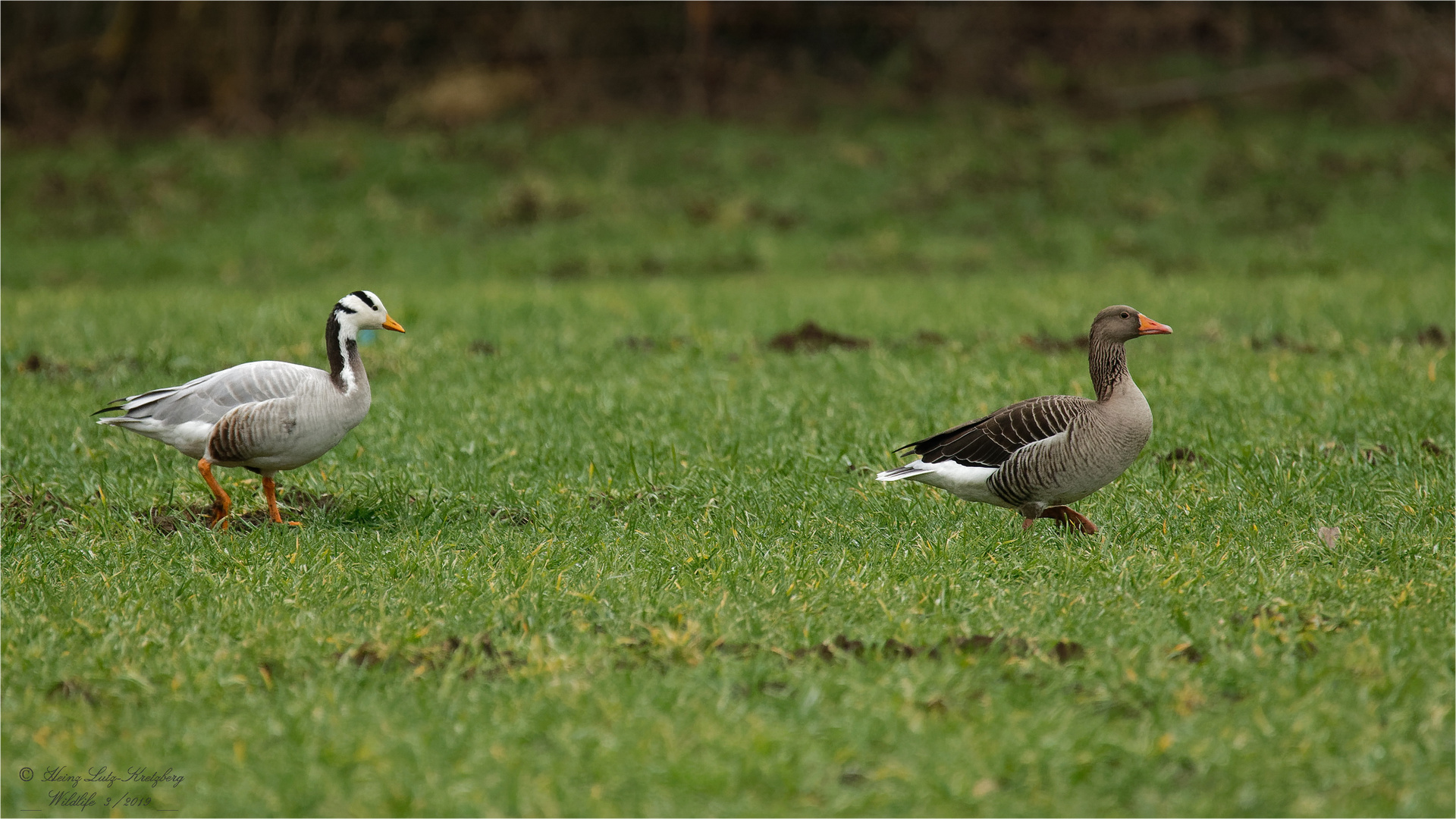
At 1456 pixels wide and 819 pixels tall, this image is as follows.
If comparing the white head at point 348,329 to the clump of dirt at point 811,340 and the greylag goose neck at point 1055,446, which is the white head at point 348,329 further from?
the clump of dirt at point 811,340

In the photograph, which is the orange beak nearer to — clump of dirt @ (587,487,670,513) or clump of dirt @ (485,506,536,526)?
clump of dirt @ (587,487,670,513)

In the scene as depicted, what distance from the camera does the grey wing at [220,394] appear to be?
6.31 m

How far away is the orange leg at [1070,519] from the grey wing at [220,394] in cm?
372

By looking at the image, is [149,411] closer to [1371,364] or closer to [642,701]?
[642,701]

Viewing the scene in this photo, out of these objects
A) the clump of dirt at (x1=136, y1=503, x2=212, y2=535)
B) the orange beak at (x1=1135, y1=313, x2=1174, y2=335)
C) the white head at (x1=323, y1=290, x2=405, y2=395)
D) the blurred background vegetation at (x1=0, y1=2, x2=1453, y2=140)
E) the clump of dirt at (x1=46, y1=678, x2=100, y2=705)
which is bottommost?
the clump of dirt at (x1=46, y1=678, x2=100, y2=705)

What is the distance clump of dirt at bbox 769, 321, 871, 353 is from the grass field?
0.30 metres

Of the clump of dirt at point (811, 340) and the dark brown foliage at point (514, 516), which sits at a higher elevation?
the clump of dirt at point (811, 340)

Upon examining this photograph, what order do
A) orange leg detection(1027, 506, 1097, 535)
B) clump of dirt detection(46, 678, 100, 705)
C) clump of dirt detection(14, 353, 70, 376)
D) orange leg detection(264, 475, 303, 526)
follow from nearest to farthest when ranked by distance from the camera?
clump of dirt detection(46, 678, 100, 705) < orange leg detection(1027, 506, 1097, 535) < orange leg detection(264, 475, 303, 526) < clump of dirt detection(14, 353, 70, 376)

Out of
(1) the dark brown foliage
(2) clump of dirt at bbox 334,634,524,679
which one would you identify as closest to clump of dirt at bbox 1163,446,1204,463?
(1) the dark brown foliage

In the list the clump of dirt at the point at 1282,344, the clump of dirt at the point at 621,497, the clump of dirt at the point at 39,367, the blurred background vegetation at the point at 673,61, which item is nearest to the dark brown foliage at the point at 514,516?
the clump of dirt at the point at 621,497

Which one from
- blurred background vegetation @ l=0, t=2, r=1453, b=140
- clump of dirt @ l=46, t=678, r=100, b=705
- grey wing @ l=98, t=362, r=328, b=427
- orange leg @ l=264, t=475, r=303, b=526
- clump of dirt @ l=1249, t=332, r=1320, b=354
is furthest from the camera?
blurred background vegetation @ l=0, t=2, r=1453, b=140

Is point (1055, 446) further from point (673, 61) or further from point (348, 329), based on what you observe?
point (673, 61)

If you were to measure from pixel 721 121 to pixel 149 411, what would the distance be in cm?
1729

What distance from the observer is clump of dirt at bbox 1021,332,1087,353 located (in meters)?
10.9
